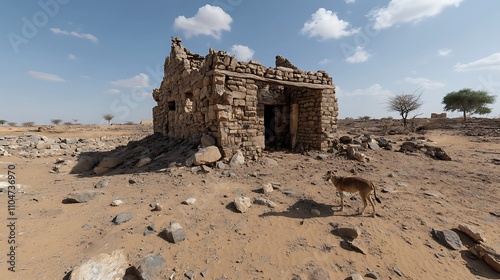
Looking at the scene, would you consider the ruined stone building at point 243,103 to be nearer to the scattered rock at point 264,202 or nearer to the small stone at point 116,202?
the scattered rock at point 264,202

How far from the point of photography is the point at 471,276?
2846mm

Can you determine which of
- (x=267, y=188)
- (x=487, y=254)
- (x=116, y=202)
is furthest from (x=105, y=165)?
(x=487, y=254)

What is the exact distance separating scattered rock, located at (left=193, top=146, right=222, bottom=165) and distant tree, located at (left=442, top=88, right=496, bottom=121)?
3505 centimetres

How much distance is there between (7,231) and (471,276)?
7096 millimetres

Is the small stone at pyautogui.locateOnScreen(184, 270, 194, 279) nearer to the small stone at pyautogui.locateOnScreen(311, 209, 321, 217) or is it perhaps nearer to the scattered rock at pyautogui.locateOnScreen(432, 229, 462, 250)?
the small stone at pyautogui.locateOnScreen(311, 209, 321, 217)

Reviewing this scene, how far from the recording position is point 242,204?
4.19 metres

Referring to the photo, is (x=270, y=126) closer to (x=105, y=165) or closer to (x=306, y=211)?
(x=306, y=211)

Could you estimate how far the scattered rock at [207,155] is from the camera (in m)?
6.08

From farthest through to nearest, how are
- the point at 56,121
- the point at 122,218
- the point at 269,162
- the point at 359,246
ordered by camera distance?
the point at 56,121 → the point at 269,162 → the point at 122,218 → the point at 359,246

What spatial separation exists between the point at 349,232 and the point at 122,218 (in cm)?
401

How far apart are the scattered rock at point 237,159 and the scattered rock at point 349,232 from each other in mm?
3643

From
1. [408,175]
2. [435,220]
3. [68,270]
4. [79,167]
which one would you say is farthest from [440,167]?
[79,167]

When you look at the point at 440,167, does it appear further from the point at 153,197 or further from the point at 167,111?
the point at 167,111

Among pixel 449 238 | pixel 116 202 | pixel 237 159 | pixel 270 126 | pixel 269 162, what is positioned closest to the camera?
pixel 449 238
